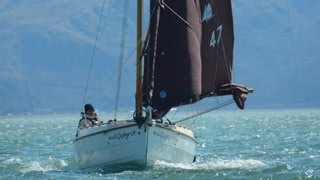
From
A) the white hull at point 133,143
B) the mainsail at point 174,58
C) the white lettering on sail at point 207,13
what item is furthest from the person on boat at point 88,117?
the white lettering on sail at point 207,13

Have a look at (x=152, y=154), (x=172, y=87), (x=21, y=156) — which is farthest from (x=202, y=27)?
(x=21, y=156)

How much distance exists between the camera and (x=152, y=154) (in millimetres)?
33375

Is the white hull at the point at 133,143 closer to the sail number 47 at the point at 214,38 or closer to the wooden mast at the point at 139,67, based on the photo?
the wooden mast at the point at 139,67

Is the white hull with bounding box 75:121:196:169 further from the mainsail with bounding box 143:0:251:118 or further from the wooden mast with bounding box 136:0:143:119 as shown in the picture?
the mainsail with bounding box 143:0:251:118

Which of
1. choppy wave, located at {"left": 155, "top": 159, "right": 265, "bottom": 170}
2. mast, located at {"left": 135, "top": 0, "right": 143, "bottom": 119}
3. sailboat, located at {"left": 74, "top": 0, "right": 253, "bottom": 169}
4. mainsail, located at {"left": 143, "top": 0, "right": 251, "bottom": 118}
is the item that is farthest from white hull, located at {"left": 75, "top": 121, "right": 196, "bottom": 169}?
mainsail, located at {"left": 143, "top": 0, "right": 251, "bottom": 118}

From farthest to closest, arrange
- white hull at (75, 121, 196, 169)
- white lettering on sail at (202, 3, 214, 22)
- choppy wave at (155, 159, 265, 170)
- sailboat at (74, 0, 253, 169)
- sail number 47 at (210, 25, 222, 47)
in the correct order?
sail number 47 at (210, 25, 222, 47) < white lettering on sail at (202, 3, 214, 22) < choppy wave at (155, 159, 265, 170) < sailboat at (74, 0, 253, 169) < white hull at (75, 121, 196, 169)

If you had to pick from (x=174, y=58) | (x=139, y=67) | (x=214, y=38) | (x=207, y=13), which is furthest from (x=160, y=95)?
(x=207, y=13)

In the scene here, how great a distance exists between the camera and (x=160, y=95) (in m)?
34.1

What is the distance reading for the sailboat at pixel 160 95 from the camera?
33.1 metres

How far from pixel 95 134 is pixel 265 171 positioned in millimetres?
6428

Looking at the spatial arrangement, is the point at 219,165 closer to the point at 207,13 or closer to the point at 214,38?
the point at 214,38

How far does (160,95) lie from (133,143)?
226 centimetres

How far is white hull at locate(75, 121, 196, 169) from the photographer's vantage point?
32.9 meters

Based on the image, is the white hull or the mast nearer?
the white hull
